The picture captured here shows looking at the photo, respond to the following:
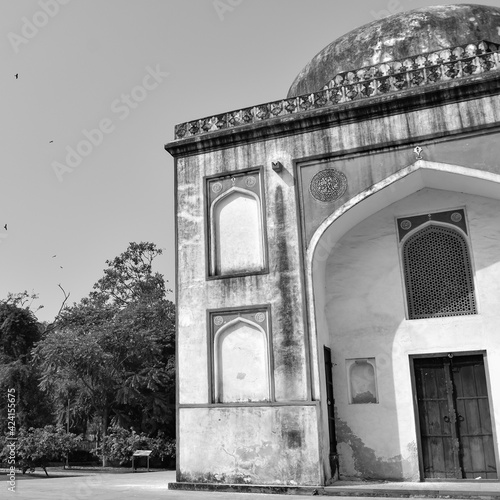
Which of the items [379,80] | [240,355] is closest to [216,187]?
[240,355]

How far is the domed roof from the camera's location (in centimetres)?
1120

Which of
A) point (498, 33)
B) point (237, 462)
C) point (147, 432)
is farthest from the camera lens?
point (147, 432)

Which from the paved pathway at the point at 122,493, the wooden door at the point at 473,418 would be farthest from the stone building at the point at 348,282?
the paved pathway at the point at 122,493

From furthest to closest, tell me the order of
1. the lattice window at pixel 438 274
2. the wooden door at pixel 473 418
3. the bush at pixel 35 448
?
1. the bush at pixel 35 448
2. the lattice window at pixel 438 274
3. the wooden door at pixel 473 418

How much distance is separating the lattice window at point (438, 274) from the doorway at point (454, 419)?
31.2 inches

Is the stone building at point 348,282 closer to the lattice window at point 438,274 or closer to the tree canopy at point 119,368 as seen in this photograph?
the lattice window at point 438,274

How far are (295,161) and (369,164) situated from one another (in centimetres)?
122

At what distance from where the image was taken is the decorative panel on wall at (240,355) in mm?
9273

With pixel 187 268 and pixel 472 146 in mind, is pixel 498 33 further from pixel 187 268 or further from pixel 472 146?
pixel 187 268

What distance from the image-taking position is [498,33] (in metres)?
11.4

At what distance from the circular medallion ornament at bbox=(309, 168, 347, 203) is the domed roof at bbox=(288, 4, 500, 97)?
2.83m

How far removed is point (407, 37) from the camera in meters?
11.4

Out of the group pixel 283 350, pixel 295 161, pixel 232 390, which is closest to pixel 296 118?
pixel 295 161

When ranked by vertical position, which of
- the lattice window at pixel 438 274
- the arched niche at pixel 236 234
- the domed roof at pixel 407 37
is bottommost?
the lattice window at pixel 438 274
